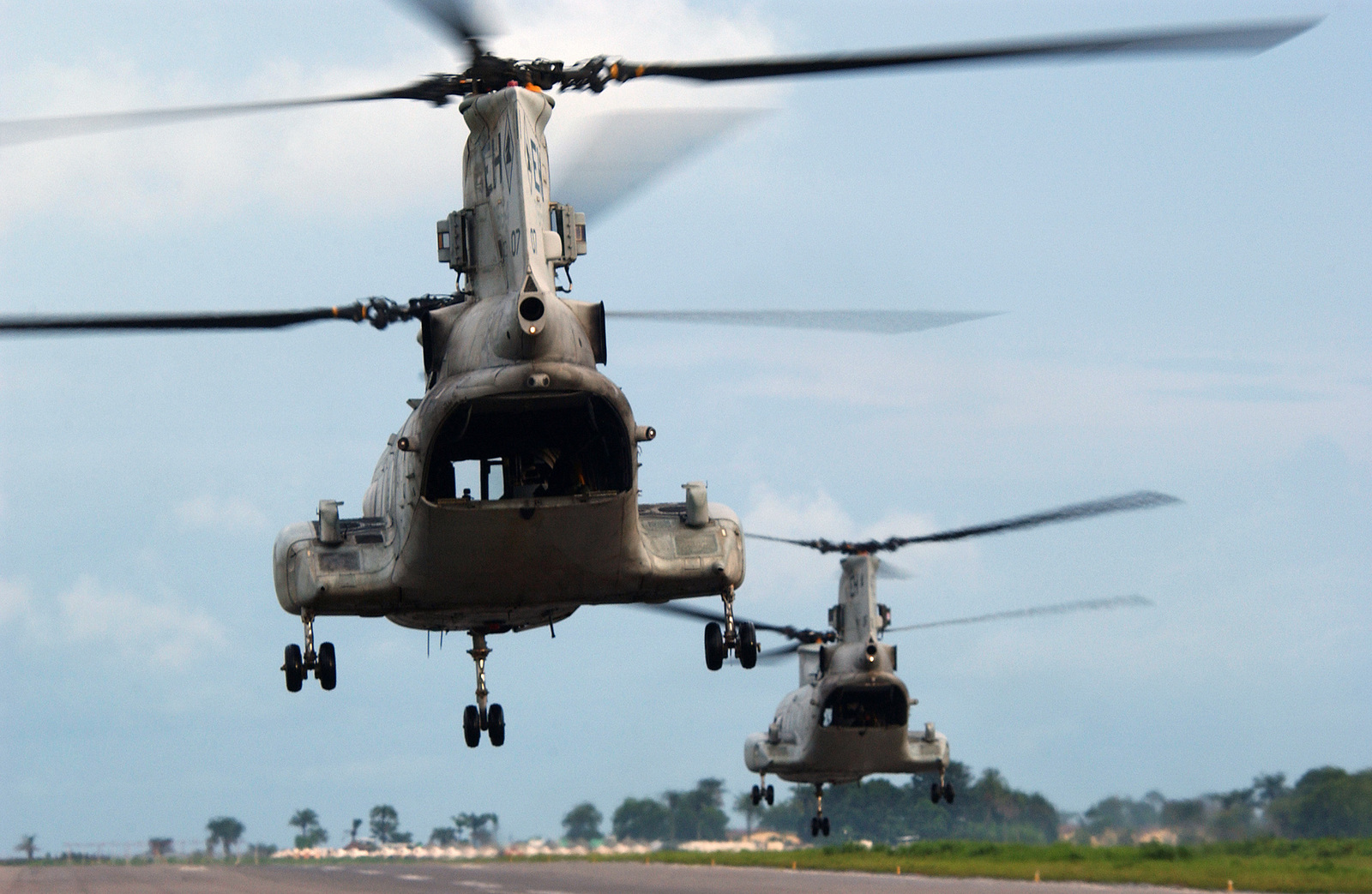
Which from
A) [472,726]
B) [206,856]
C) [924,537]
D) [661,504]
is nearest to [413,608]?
[661,504]

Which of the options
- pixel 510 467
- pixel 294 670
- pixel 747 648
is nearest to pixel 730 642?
pixel 747 648

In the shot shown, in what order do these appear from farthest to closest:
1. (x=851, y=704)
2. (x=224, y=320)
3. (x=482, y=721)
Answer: (x=851, y=704) → (x=482, y=721) → (x=224, y=320)

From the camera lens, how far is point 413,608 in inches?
965

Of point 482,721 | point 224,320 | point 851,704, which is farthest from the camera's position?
point 851,704

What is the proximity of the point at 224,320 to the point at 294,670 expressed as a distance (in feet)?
20.4

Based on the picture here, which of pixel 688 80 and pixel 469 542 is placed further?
pixel 469 542

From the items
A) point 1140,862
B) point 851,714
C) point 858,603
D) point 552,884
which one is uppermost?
point 858,603

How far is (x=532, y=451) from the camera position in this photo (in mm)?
22594

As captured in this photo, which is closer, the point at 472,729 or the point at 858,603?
the point at 472,729

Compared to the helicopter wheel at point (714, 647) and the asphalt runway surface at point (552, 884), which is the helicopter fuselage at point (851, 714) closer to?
the asphalt runway surface at point (552, 884)

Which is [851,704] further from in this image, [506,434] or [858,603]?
[506,434]

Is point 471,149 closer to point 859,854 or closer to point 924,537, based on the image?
point 924,537

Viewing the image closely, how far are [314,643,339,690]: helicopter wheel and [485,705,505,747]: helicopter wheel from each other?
5.58 m

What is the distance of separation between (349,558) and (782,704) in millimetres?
34115
